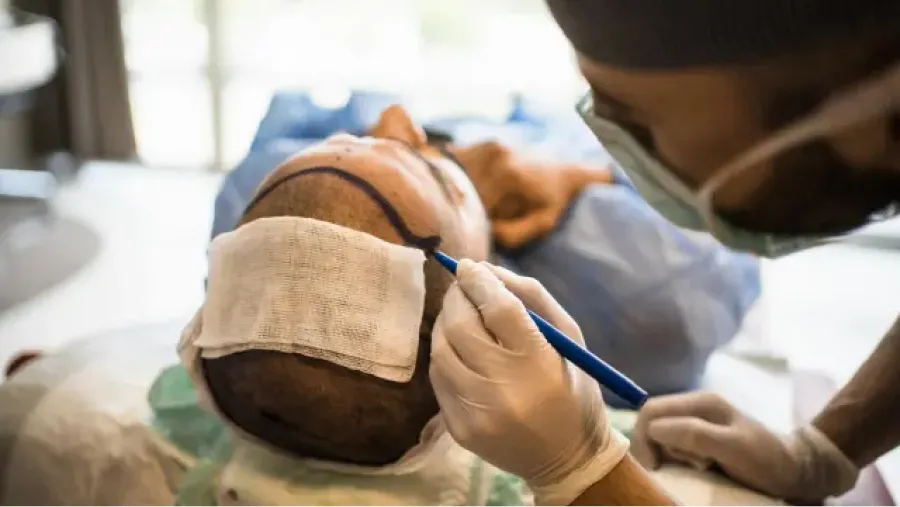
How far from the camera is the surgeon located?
2.10 feet

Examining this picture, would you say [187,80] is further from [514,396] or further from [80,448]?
[514,396]

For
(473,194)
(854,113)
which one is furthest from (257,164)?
(854,113)

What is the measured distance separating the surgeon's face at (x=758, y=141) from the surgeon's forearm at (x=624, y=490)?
0.31 m

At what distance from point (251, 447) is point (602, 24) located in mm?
761

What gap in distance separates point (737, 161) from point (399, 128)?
67cm

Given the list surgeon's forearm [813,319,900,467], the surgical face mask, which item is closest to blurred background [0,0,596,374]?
surgeon's forearm [813,319,900,467]

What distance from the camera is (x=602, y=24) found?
0.69 metres

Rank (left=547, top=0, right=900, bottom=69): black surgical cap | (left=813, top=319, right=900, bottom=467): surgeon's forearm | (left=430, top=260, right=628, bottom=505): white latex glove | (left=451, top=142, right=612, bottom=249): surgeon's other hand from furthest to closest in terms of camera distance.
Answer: (left=451, top=142, right=612, bottom=249): surgeon's other hand → (left=813, top=319, right=900, bottom=467): surgeon's forearm → (left=430, top=260, right=628, bottom=505): white latex glove → (left=547, top=0, right=900, bottom=69): black surgical cap

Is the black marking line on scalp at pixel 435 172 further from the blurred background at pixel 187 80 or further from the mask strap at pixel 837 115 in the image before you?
the blurred background at pixel 187 80

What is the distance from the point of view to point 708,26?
2.11ft

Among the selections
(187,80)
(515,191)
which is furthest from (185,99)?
(515,191)

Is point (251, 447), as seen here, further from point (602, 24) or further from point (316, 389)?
point (602, 24)

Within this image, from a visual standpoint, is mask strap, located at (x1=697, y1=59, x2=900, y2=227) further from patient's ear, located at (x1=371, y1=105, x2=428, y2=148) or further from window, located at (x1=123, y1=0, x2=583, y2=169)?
window, located at (x1=123, y1=0, x2=583, y2=169)

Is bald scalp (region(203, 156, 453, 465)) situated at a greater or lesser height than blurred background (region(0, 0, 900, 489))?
greater
